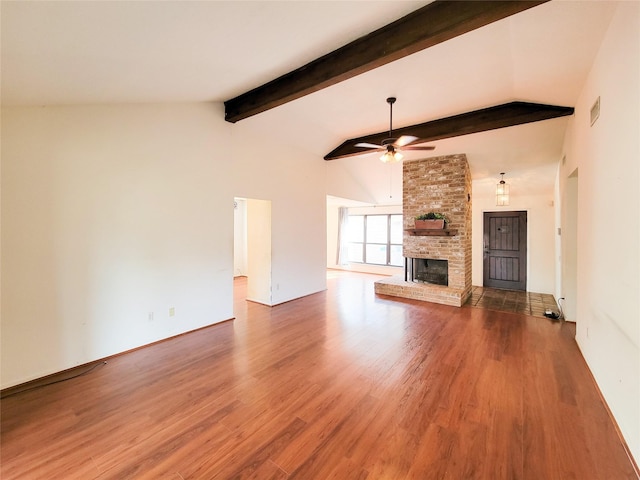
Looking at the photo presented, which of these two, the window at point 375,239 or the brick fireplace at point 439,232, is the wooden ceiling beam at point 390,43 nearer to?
the brick fireplace at point 439,232

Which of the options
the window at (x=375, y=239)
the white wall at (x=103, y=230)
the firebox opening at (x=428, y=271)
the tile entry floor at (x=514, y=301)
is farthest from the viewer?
the window at (x=375, y=239)

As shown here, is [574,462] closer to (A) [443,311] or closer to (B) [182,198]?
(A) [443,311]

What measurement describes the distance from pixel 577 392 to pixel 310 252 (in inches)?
177

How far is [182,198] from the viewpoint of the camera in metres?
3.61

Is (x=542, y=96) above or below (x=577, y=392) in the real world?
above

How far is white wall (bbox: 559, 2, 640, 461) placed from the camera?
1.65 m

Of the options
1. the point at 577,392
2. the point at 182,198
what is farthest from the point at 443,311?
the point at 182,198

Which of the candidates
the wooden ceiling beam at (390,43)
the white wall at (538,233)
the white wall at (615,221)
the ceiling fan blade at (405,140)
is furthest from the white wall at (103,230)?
the white wall at (538,233)

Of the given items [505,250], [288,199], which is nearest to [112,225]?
[288,199]

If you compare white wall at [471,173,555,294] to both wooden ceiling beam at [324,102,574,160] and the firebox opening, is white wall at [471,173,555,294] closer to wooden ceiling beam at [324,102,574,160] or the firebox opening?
the firebox opening

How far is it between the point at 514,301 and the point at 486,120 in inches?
150

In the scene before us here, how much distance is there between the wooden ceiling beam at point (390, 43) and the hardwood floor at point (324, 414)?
2.94m

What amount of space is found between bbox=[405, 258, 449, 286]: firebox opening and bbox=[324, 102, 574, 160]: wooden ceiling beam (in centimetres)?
270

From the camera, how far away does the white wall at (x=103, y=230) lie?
96.6 inches
